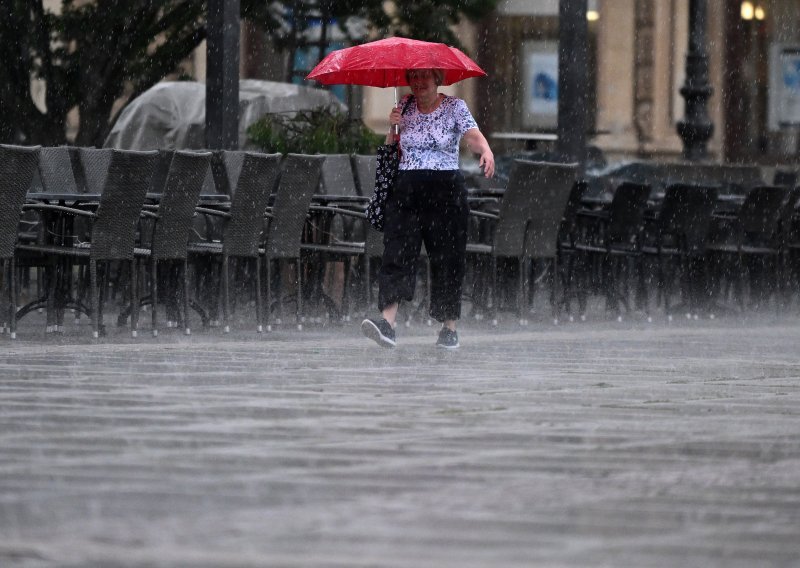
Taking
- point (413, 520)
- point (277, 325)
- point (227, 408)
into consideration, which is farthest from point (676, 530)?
point (277, 325)

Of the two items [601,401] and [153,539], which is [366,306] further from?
[153,539]

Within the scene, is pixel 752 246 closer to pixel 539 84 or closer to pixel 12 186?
pixel 12 186

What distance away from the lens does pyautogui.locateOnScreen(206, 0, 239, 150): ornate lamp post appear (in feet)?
56.8

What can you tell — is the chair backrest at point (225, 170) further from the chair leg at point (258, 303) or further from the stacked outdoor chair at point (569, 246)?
the stacked outdoor chair at point (569, 246)

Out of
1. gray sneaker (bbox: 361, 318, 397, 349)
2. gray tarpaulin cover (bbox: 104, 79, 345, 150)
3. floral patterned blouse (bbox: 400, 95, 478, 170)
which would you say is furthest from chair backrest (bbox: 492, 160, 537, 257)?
gray tarpaulin cover (bbox: 104, 79, 345, 150)

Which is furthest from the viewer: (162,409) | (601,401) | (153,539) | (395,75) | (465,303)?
(465,303)

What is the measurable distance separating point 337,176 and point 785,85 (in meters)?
23.9

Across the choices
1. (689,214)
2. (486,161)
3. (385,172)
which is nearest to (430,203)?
(385,172)

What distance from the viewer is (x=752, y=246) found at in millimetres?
18031

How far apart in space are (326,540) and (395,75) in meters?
8.53

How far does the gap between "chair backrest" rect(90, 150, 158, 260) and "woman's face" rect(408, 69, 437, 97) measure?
1477mm

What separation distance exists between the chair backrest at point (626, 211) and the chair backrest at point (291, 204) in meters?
3.33

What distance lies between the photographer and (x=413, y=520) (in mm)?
5211

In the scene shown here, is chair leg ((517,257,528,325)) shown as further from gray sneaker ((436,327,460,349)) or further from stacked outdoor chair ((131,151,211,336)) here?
gray sneaker ((436,327,460,349))
